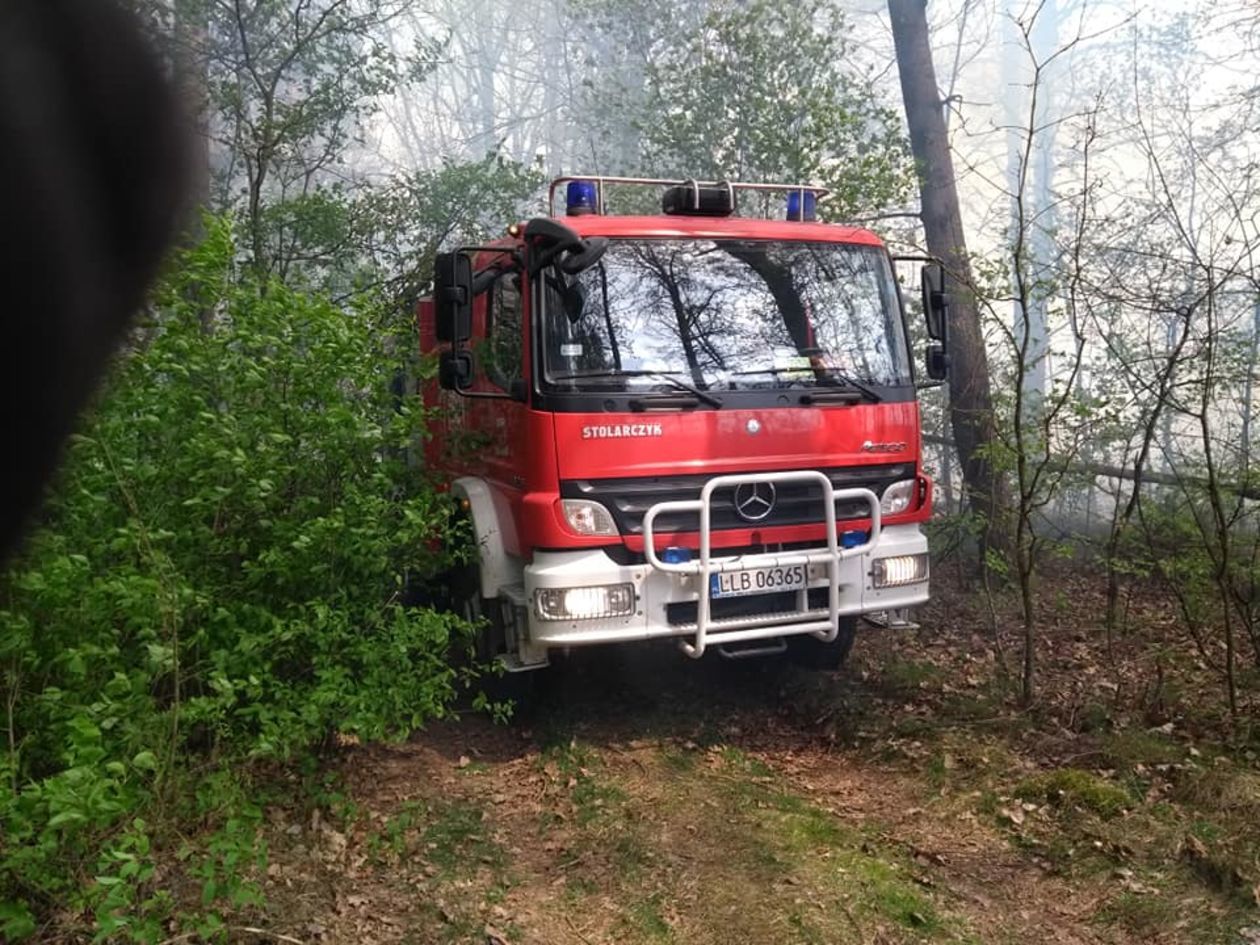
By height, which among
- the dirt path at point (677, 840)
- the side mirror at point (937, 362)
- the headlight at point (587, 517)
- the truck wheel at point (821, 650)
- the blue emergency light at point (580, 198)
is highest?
the blue emergency light at point (580, 198)

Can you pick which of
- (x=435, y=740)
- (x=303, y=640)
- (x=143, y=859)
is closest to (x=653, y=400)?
(x=303, y=640)

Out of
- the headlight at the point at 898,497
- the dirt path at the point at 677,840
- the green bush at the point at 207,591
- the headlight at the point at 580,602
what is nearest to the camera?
the green bush at the point at 207,591

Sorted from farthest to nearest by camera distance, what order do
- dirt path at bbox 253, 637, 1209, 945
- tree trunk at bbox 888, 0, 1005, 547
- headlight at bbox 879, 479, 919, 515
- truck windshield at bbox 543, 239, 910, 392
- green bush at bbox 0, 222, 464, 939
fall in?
tree trunk at bbox 888, 0, 1005, 547, headlight at bbox 879, 479, 919, 515, truck windshield at bbox 543, 239, 910, 392, dirt path at bbox 253, 637, 1209, 945, green bush at bbox 0, 222, 464, 939

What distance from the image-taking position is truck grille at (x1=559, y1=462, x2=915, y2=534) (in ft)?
16.3

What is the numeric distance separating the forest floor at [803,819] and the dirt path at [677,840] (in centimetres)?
1

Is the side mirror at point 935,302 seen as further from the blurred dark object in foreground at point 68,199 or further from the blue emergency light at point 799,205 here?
the blurred dark object in foreground at point 68,199

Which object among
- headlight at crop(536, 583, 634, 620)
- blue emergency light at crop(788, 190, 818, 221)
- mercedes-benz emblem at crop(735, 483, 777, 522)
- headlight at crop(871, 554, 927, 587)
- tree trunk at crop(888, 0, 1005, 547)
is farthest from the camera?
tree trunk at crop(888, 0, 1005, 547)

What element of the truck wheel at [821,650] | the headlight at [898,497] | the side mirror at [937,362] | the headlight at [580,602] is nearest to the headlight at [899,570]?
the headlight at [898,497]

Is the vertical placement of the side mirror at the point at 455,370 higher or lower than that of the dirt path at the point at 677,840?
higher

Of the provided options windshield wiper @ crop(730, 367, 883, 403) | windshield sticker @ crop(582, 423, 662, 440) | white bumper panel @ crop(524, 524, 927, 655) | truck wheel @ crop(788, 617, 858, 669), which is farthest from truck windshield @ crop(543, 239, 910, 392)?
truck wheel @ crop(788, 617, 858, 669)

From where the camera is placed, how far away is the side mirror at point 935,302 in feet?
19.5

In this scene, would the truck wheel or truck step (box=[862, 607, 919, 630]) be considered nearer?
truck step (box=[862, 607, 919, 630])

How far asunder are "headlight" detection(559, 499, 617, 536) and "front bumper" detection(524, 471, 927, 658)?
0.11 meters

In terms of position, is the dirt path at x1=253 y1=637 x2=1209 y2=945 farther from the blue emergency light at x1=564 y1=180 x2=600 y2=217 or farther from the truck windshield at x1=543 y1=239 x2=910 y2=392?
the blue emergency light at x1=564 y1=180 x2=600 y2=217
